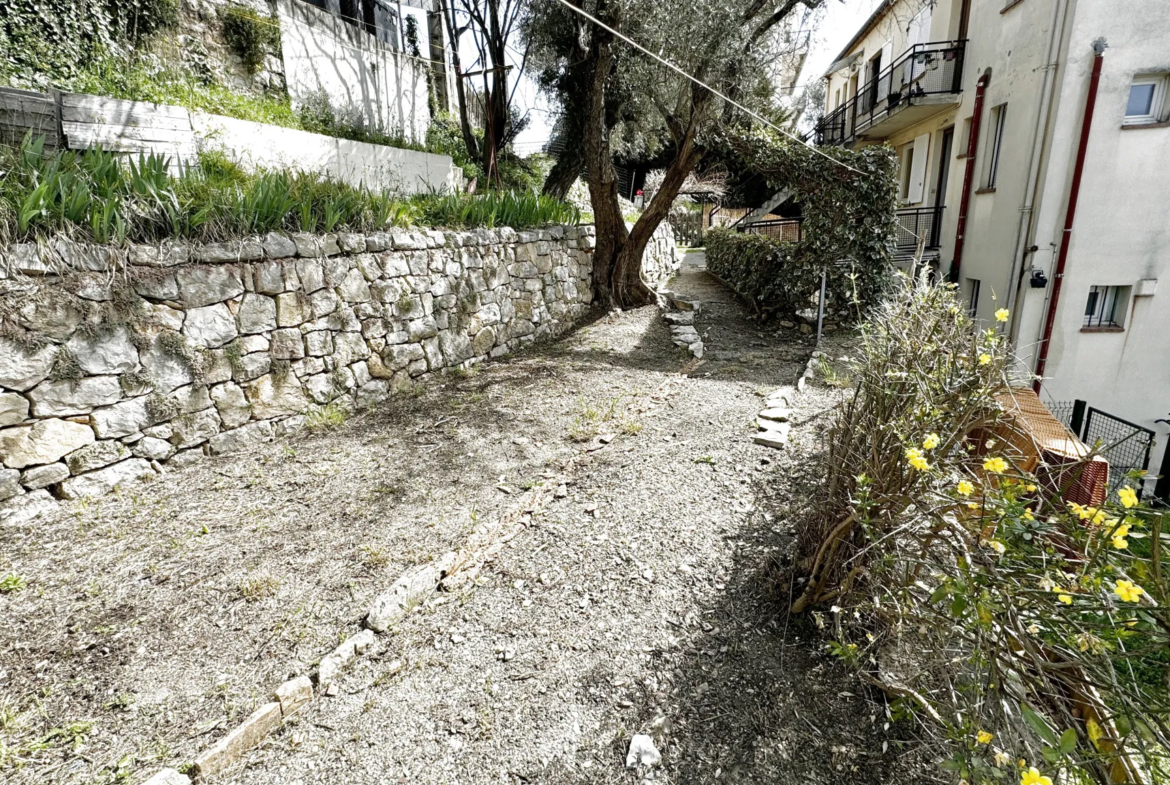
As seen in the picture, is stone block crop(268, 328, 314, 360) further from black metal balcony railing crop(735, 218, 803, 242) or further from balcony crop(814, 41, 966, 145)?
balcony crop(814, 41, 966, 145)

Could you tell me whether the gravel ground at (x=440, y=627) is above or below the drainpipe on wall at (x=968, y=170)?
below

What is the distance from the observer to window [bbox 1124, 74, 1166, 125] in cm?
739

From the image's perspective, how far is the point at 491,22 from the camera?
10117 millimetres

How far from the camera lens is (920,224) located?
11492mm

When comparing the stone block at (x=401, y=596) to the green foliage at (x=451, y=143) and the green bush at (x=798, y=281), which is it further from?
the green foliage at (x=451, y=143)

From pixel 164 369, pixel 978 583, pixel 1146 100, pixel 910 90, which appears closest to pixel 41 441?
pixel 164 369

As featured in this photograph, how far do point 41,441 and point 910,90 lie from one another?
537 inches

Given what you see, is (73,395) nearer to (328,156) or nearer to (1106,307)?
(328,156)

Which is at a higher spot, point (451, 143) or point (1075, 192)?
point (451, 143)

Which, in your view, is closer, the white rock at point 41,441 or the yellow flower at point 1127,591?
the yellow flower at point 1127,591

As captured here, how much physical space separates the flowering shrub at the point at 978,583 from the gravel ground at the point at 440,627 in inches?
16.6

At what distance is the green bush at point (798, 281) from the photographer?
779cm

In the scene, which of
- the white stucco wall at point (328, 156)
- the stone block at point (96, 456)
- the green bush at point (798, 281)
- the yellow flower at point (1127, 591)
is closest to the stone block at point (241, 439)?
the stone block at point (96, 456)

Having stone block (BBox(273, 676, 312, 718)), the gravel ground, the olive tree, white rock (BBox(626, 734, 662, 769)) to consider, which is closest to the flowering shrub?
the gravel ground
